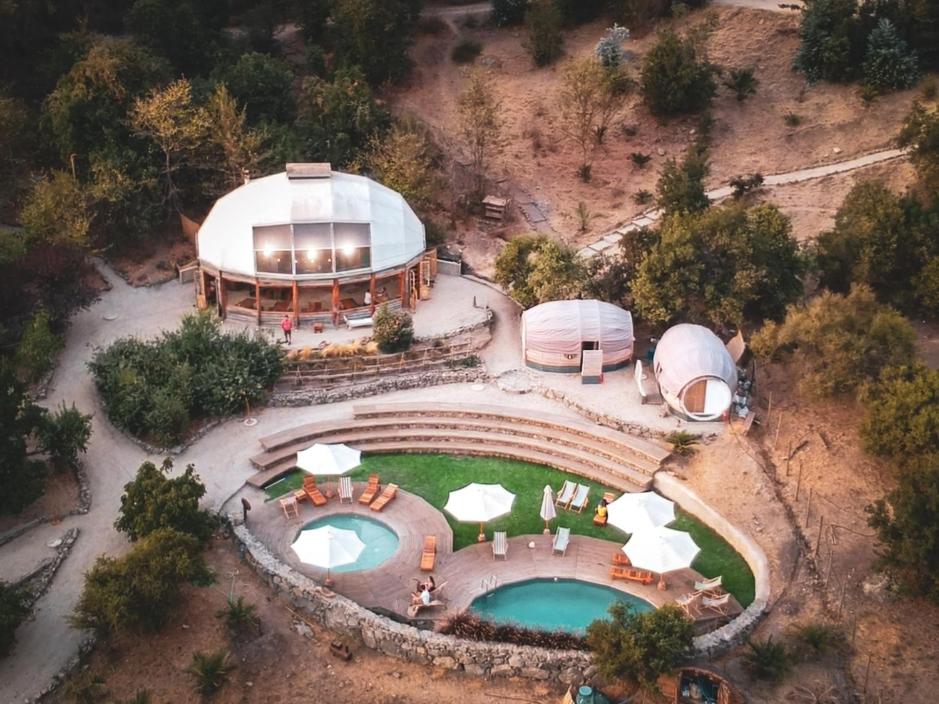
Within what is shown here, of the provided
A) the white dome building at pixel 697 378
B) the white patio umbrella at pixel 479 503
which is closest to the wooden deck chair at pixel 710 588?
the white patio umbrella at pixel 479 503

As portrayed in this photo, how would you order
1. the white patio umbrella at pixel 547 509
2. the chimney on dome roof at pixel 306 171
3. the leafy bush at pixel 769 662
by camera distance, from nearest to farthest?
the leafy bush at pixel 769 662 < the white patio umbrella at pixel 547 509 < the chimney on dome roof at pixel 306 171

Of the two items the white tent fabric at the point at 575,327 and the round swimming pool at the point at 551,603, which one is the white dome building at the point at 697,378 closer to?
the white tent fabric at the point at 575,327

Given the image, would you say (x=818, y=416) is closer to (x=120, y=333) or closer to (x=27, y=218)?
(x=120, y=333)

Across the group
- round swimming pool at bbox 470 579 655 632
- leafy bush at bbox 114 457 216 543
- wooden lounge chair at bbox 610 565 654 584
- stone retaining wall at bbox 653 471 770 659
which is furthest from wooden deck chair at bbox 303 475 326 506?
stone retaining wall at bbox 653 471 770 659

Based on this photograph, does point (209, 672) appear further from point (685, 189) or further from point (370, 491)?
point (685, 189)

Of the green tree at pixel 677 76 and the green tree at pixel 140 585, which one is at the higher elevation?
the green tree at pixel 677 76

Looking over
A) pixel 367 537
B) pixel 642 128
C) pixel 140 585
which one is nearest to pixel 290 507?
pixel 367 537

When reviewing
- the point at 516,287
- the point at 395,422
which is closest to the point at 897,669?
the point at 395,422
